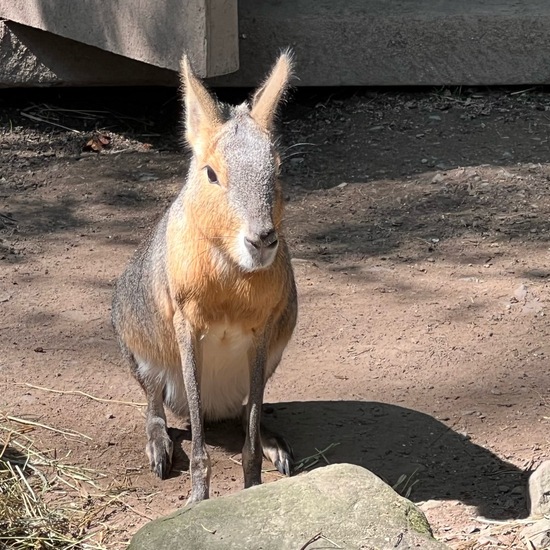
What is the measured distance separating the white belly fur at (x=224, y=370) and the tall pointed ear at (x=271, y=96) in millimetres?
682

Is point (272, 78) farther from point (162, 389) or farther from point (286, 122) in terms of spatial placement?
point (286, 122)

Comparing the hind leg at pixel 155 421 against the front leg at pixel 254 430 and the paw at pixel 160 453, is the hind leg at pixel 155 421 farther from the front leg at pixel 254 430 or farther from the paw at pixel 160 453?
the front leg at pixel 254 430

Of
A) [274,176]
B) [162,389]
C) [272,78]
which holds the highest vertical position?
[272,78]

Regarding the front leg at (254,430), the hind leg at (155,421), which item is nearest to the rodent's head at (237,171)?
the front leg at (254,430)

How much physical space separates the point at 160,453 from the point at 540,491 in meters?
1.40

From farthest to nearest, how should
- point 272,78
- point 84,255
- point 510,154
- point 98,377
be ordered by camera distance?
1. point 510,154
2. point 84,255
3. point 98,377
4. point 272,78

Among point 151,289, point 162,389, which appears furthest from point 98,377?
point 151,289

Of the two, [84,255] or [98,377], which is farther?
[84,255]

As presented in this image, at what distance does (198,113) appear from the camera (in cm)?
358

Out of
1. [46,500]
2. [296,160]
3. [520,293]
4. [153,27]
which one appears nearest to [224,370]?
[46,500]

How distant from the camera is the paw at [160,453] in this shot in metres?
4.08

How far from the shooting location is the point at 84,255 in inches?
227

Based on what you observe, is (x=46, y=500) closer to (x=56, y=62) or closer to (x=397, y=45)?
(x=56, y=62)

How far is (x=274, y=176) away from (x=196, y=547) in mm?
1101
